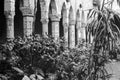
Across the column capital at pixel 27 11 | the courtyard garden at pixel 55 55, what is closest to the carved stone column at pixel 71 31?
the column capital at pixel 27 11

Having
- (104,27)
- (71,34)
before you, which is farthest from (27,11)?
(71,34)

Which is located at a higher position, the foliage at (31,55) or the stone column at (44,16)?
the stone column at (44,16)

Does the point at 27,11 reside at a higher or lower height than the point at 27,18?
higher

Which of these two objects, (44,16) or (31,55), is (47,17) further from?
(31,55)

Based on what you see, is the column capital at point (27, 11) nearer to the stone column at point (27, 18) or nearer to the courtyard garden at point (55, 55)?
the stone column at point (27, 18)

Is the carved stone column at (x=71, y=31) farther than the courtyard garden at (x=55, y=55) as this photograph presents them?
Yes

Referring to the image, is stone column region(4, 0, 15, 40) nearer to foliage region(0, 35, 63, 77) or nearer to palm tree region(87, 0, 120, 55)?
foliage region(0, 35, 63, 77)

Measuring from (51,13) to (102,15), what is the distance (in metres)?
7.17

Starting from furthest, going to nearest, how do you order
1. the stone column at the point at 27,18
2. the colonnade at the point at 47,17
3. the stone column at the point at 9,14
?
1. the stone column at the point at 27,18
2. the colonnade at the point at 47,17
3. the stone column at the point at 9,14

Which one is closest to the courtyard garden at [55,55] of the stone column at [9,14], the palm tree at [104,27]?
the palm tree at [104,27]

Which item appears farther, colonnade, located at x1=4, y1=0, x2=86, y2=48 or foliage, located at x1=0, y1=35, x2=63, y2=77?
colonnade, located at x1=4, y1=0, x2=86, y2=48

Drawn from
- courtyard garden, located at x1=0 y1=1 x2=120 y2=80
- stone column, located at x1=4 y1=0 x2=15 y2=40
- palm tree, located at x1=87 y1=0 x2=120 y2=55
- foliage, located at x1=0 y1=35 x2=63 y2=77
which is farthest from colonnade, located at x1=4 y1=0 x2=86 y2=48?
palm tree, located at x1=87 y1=0 x2=120 y2=55

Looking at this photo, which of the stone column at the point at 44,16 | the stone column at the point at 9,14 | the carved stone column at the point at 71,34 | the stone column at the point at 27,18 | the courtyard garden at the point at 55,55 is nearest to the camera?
the courtyard garden at the point at 55,55

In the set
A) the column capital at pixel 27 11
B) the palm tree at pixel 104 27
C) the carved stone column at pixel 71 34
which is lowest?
the carved stone column at pixel 71 34
